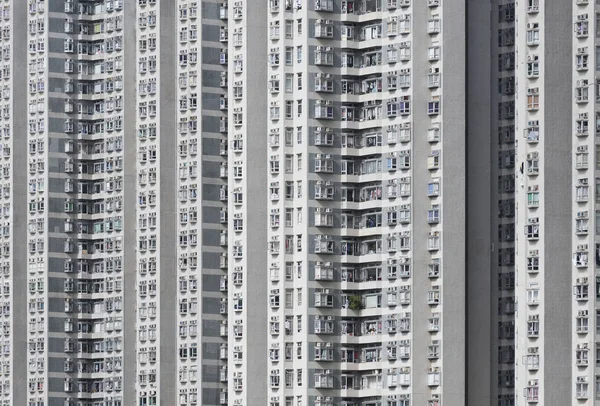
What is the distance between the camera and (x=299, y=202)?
4279 inches

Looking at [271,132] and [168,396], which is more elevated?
[271,132]

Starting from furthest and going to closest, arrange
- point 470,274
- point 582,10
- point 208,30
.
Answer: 1. point 208,30
2. point 470,274
3. point 582,10

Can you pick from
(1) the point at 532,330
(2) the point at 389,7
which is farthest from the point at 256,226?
(1) the point at 532,330

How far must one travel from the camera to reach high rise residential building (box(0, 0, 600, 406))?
9681 cm

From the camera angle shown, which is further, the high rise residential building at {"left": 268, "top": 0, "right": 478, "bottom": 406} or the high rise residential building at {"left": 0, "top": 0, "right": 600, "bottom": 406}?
the high rise residential building at {"left": 268, "top": 0, "right": 478, "bottom": 406}

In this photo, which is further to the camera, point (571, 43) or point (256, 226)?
point (256, 226)

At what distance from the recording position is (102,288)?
432 feet

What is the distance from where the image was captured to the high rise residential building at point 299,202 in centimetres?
9681

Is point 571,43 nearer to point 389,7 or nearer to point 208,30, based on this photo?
point 389,7

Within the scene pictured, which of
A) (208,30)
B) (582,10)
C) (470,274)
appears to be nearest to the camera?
(582,10)

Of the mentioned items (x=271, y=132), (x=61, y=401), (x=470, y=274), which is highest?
(x=271, y=132)

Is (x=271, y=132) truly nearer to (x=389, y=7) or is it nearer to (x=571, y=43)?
(x=389, y=7)

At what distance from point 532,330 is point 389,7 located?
67.0ft

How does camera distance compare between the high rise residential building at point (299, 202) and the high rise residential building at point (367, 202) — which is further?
the high rise residential building at point (367, 202)
